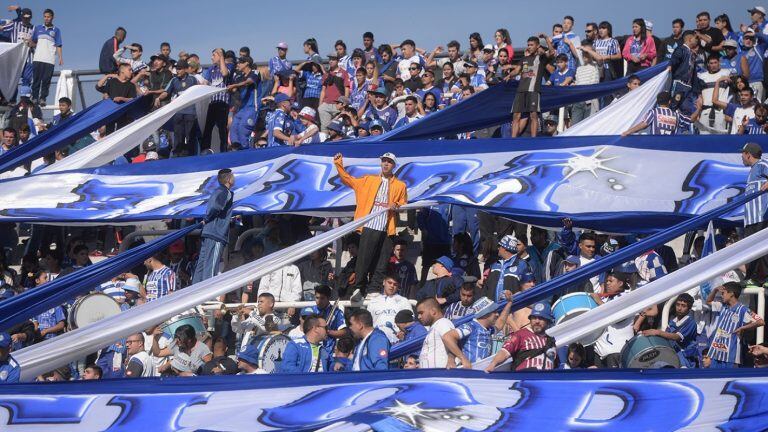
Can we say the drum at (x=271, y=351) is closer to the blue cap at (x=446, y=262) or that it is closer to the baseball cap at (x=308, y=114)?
the blue cap at (x=446, y=262)

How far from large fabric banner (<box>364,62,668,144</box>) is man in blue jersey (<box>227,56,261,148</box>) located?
2.99 metres

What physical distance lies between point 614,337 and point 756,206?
2197mm

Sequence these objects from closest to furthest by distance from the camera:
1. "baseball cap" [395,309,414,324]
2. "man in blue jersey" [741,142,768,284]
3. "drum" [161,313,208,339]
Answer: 1. "baseball cap" [395,309,414,324]
2. "man in blue jersey" [741,142,768,284]
3. "drum" [161,313,208,339]

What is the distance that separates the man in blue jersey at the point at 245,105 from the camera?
2142 centimetres

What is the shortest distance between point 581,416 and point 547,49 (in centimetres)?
1042

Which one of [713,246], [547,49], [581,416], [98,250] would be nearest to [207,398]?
[581,416]

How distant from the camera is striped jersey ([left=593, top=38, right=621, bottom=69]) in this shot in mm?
21312

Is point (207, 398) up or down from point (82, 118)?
down

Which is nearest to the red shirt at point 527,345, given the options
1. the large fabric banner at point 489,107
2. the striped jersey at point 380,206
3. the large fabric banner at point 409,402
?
the large fabric banner at point 409,402

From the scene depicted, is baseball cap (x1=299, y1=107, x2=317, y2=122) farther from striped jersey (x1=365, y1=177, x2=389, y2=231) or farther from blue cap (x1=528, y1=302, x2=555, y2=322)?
blue cap (x1=528, y1=302, x2=555, y2=322)

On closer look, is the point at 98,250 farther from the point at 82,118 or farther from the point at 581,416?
the point at 581,416

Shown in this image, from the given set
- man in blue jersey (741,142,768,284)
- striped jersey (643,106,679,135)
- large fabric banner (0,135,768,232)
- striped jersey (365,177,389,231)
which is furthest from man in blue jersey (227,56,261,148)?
man in blue jersey (741,142,768,284)

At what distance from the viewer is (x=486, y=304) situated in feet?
47.6

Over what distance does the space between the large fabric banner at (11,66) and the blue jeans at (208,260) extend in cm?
909
